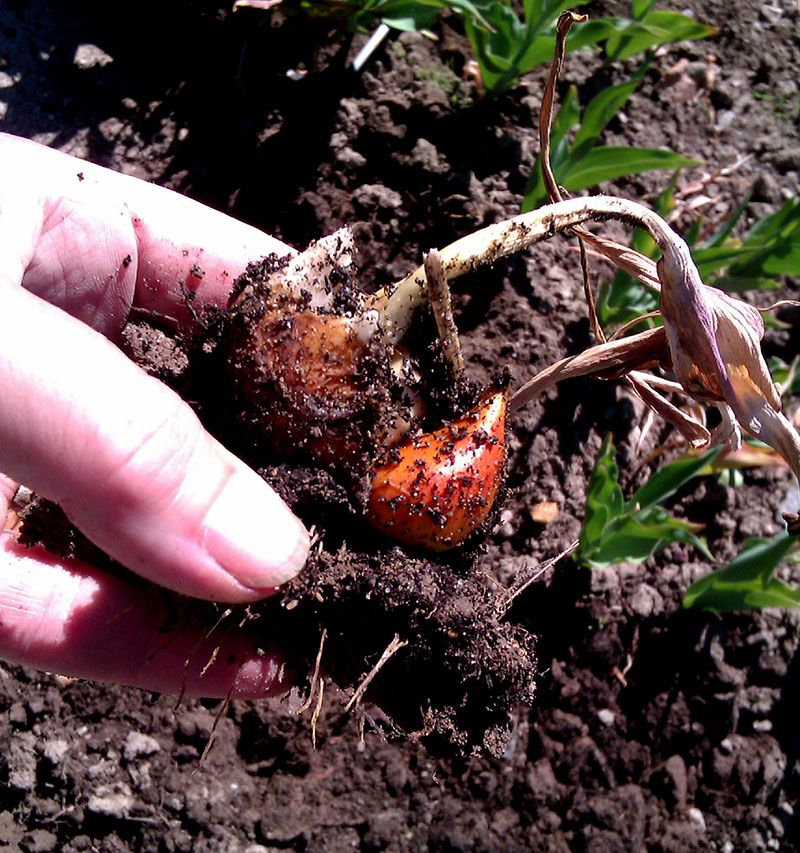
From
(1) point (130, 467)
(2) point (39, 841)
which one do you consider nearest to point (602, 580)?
(1) point (130, 467)

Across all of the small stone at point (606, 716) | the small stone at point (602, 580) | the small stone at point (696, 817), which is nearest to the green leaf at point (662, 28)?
the small stone at point (602, 580)

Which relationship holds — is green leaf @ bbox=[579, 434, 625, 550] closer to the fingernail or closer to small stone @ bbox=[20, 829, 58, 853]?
the fingernail

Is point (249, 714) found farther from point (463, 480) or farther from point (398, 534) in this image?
point (463, 480)

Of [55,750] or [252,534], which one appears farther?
[55,750]

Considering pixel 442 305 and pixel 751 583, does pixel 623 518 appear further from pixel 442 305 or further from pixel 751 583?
pixel 442 305

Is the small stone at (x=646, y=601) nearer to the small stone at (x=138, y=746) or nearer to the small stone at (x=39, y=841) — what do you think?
the small stone at (x=138, y=746)

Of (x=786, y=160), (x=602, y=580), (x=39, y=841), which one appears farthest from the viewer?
(x=786, y=160)

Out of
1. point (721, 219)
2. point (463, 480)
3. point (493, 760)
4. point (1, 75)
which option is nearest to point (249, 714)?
point (493, 760)
